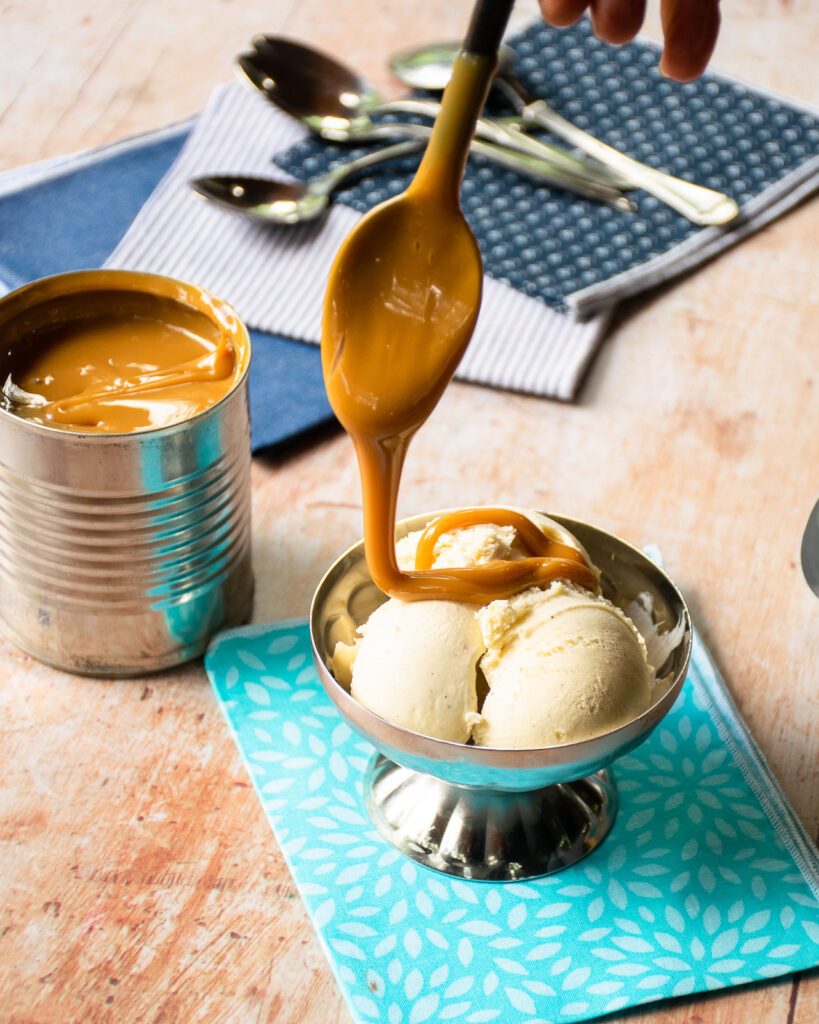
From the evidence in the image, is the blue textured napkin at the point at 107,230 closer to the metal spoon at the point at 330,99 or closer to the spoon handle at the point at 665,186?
the metal spoon at the point at 330,99

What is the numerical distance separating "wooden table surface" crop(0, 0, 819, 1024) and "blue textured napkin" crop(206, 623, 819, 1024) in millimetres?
20

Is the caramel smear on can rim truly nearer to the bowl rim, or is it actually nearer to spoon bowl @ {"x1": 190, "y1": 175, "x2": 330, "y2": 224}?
the bowl rim

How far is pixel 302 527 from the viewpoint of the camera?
44.1 inches

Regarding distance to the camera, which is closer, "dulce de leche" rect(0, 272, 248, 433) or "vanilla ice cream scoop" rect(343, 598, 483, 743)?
"vanilla ice cream scoop" rect(343, 598, 483, 743)

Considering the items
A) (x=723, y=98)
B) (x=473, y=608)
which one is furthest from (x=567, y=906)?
(x=723, y=98)

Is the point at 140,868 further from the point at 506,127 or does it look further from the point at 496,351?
the point at 506,127

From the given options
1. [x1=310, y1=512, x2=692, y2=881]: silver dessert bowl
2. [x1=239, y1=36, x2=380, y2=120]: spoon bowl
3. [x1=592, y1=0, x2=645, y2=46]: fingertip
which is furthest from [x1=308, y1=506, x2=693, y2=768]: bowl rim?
[x1=239, y1=36, x2=380, y2=120]: spoon bowl

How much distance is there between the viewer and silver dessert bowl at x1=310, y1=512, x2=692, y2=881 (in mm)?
753

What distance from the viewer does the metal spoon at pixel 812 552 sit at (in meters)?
1.06

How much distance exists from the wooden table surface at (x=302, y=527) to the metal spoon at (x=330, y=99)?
4.2 inches

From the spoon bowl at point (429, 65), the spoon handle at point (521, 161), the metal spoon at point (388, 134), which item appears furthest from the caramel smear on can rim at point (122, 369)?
the spoon bowl at point (429, 65)

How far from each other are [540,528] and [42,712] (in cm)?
39

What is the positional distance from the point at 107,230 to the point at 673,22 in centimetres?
71

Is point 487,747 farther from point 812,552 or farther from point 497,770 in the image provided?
point 812,552
